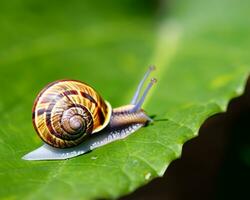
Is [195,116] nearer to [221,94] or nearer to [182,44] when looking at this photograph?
[221,94]

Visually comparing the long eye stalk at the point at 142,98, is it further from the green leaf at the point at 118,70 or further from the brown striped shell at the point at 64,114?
the brown striped shell at the point at 64,114

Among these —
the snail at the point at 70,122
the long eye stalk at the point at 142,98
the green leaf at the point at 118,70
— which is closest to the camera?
the green leaf at the point at 118,70

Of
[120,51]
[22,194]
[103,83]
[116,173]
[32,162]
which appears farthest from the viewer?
[120,51]

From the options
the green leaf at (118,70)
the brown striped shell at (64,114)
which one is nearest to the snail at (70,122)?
the brown striped shell at (64,114)

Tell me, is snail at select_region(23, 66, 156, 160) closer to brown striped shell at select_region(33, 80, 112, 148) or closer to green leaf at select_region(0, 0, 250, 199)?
brown striped shell at select_region(33, 80, 112, 148)

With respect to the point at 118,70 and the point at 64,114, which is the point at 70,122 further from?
the point at 118,70

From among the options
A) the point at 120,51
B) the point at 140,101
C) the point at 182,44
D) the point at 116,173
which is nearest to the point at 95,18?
the point at 120,51
